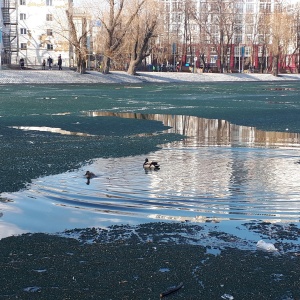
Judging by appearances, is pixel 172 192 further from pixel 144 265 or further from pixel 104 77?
pixel 104 77

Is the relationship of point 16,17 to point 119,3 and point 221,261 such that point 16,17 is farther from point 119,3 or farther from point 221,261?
point 221,261

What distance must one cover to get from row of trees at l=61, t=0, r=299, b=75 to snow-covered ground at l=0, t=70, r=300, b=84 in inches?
55.8

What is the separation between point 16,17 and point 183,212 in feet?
268

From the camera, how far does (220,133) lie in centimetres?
1620

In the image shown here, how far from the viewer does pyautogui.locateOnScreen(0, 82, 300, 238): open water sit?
24.5 feet

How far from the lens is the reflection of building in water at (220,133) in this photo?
14397 mm

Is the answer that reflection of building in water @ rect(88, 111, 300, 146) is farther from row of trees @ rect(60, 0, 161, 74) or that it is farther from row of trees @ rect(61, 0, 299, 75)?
row of trees @ rect(61, 0, 299, 75)

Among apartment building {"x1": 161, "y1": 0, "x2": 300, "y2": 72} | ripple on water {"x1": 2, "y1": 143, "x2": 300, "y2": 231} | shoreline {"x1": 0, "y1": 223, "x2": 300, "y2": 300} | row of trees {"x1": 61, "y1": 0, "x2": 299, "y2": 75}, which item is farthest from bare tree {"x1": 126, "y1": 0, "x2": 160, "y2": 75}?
shoreline {"x1": 0, "y1": 223, "x2": 300, "y2": 300}

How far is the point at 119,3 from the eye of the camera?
60.1 m

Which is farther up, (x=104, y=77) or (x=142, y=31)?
(x=142, y=31)

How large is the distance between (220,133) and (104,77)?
145 ft

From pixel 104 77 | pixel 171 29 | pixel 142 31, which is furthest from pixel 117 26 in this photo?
pixel 171 29

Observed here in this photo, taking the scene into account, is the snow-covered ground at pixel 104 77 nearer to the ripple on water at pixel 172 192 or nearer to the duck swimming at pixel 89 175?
the ripple on water at pixel 172 192

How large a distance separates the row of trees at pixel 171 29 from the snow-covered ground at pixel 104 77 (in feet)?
4.65
